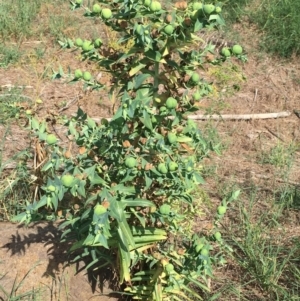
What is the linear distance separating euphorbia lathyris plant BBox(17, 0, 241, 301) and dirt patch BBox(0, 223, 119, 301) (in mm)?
151

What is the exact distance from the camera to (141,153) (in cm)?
193

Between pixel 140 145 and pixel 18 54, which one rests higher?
pixel 140 145

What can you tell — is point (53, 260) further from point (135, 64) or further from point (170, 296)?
point (135, 64)

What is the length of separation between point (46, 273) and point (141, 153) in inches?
28.8

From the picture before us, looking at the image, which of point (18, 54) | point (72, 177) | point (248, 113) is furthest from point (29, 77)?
point (72, 177)

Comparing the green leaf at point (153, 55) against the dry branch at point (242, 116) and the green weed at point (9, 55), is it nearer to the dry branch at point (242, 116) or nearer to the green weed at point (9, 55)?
the dry branch at point (242, 116)

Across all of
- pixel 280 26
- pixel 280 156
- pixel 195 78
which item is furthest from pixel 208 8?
pixel 280 26

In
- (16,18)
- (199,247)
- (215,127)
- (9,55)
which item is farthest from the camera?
(16,18)

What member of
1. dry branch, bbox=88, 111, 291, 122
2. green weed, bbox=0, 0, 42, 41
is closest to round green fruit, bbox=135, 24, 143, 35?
dry branch, bbox=88, 111, 291, 122

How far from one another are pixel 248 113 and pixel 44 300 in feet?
7.93

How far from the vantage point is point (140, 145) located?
1.94 metres

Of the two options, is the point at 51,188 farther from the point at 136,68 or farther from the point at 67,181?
the point at 136,68

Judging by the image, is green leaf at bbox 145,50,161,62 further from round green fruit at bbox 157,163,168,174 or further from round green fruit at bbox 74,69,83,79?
round green fruit at bbox 157,163,168,174

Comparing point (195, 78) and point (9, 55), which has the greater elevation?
point (195, 78)
